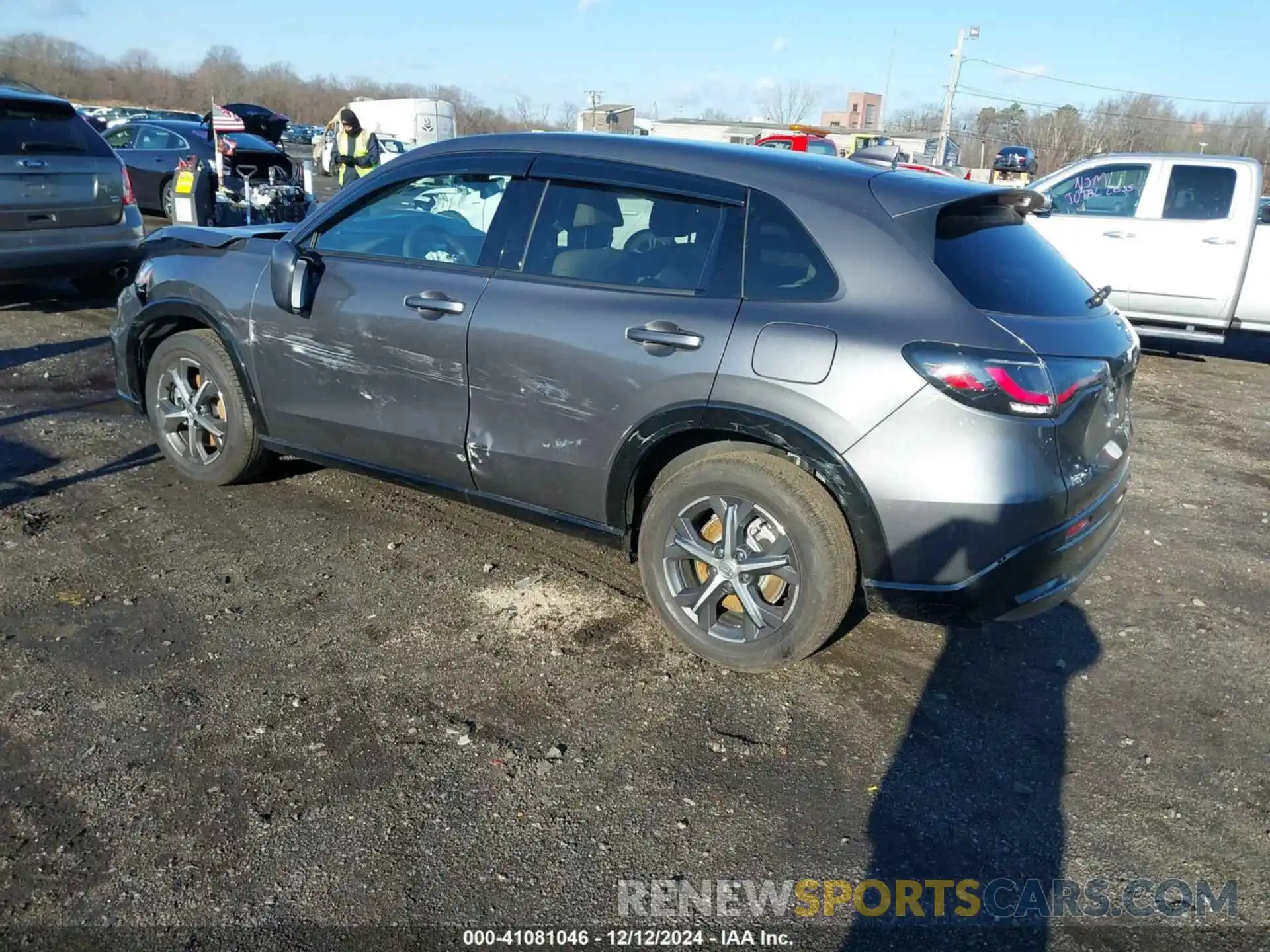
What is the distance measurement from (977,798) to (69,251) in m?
8.19

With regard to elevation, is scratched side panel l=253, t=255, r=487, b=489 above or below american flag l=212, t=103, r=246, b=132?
below

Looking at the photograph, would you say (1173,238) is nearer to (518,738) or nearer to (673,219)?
(673,219)

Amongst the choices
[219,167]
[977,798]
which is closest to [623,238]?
[977,798]

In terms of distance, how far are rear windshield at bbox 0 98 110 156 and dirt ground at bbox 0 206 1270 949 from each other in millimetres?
4495

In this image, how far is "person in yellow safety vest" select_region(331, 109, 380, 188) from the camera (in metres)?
11.0

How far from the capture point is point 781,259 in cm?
323

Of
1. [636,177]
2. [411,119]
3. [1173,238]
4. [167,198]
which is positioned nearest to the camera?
[636,177]

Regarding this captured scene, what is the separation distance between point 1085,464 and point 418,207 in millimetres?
2841

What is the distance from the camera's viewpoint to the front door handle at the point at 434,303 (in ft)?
12.3

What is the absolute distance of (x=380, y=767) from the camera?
2826 millimetres

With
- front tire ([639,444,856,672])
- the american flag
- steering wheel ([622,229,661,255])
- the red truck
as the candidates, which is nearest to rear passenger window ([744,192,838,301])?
steering wheel ([622,229,661,255])

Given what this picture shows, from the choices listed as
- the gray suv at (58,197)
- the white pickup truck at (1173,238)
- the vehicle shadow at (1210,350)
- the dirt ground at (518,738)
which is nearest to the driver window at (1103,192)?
the white pickup truck at (1173,238)

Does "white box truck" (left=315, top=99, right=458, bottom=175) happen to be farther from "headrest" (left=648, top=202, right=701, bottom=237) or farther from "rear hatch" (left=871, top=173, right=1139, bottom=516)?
"rear hatch" (left=871, top=173, right=1139, bottom=516)

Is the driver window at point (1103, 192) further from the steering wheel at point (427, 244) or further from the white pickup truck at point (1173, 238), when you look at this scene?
the steering wheel at point (427, 244)
